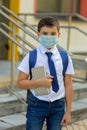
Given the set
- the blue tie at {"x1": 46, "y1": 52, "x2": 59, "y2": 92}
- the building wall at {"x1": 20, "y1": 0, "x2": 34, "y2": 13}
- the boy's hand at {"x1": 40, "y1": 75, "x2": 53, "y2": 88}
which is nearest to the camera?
the boy's hand at {"x1": 40, "y1": 75, "x2": 53, "y2": 88}

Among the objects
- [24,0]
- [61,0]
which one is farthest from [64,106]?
[61,0]

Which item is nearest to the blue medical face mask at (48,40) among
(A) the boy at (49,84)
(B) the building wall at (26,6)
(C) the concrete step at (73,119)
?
(A) the boy at (49,84)

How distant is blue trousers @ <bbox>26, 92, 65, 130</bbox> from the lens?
374cm

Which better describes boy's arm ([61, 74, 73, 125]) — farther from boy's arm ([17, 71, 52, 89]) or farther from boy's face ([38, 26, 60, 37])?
boy's face ([38, 26, 60, 37])

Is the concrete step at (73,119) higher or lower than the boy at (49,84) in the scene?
lower

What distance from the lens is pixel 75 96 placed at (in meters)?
7.09

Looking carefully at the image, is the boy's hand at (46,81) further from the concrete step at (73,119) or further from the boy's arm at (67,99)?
the concrete step at (73,119)

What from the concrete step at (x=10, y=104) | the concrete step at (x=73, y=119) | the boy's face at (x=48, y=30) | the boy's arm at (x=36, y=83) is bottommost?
the concrete step at (x=73, y=119)

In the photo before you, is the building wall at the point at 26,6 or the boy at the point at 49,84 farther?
the building wall at the point at 26,6

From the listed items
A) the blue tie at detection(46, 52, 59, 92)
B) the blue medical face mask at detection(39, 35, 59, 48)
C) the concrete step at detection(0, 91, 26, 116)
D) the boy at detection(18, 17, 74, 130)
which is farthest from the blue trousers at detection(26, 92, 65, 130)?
the concrete step at detection(0, 91, 26, 116)

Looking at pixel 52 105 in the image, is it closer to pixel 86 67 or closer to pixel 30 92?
pixel 30 92

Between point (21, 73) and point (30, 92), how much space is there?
20 cm

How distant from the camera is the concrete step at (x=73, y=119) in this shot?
541 cm

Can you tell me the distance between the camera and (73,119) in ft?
21.2
